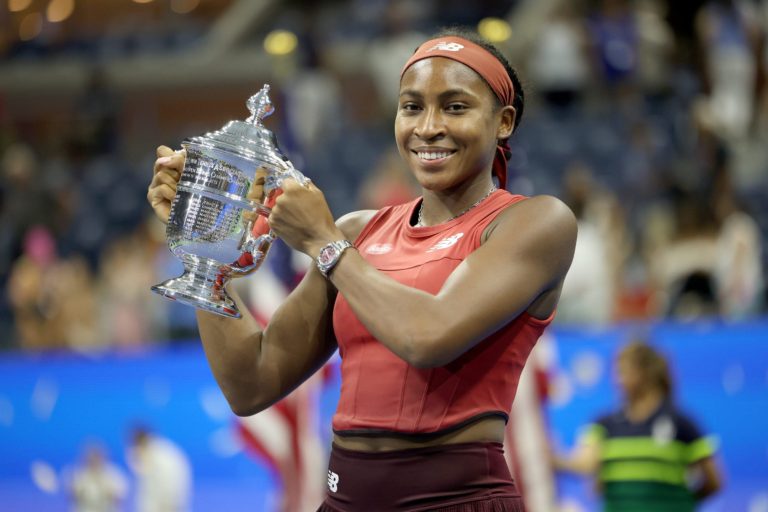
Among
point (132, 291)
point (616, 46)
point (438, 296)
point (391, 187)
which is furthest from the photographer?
point (616, 46)

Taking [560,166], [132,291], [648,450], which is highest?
[560,166]

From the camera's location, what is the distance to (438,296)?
74.5 inches

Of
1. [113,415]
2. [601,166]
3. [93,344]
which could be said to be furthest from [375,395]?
[601,166]

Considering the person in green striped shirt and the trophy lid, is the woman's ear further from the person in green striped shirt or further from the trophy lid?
the person in green striped shirt

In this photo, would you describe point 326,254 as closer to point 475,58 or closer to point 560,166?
point 475,58

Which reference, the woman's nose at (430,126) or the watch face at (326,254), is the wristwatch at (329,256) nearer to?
the watch face at (326,254)

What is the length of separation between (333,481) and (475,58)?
2.47 feet

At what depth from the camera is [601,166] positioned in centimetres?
→ 829

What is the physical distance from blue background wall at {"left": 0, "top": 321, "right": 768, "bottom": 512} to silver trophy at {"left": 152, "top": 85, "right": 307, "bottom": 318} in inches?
127

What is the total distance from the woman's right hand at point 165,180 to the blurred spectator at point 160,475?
13.8 feet

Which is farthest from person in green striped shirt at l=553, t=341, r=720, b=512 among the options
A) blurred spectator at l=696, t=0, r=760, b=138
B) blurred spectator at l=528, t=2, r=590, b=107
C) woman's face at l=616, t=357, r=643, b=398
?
blurred spectator at l=528, t=2, r=590, b=107

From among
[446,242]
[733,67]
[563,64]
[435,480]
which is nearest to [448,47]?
[446,242]

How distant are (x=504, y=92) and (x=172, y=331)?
5.20 m

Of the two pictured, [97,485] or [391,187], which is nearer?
[97,485]
